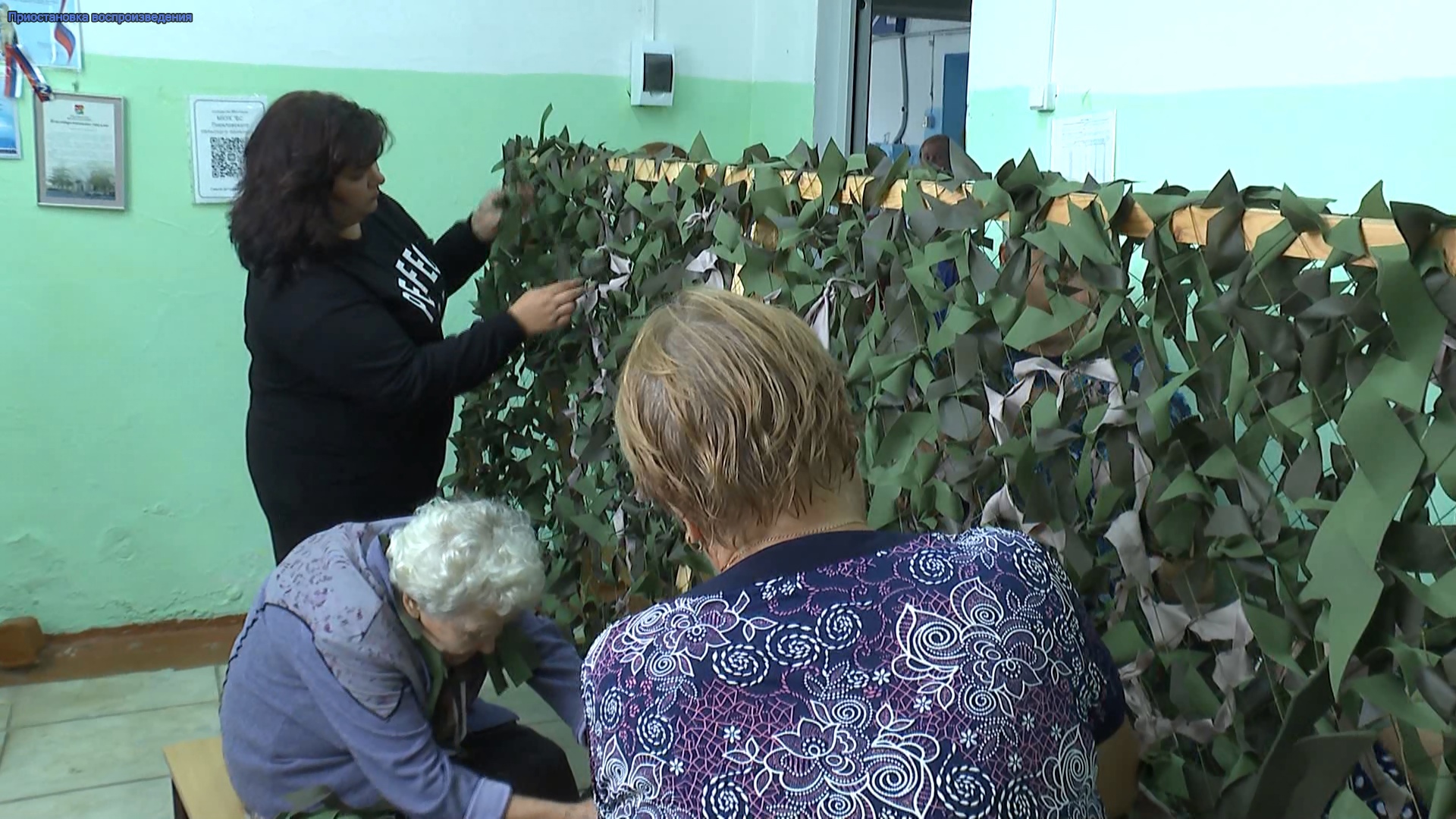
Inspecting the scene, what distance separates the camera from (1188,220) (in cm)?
100

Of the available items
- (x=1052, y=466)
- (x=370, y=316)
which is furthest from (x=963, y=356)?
(x=370, y=316)

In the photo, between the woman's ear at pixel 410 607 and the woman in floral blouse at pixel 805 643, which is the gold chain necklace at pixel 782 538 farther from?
the woman's ear at pixel 410 607

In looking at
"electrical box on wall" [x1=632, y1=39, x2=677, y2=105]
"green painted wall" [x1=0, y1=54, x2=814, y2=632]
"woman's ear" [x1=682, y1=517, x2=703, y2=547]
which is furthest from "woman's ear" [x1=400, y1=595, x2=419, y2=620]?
"electrical box on wall" [x1=632, y1=39, x2=677, y2=105]

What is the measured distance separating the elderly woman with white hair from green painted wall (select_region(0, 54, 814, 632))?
1637 mm

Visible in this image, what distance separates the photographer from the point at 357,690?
5.60 feet

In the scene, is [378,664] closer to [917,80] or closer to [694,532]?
[694,532]

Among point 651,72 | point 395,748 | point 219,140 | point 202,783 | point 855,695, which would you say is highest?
point 651,72

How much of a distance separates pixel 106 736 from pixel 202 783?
1.21 meters

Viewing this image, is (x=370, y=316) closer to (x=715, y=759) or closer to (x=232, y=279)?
(x=232, y=279)

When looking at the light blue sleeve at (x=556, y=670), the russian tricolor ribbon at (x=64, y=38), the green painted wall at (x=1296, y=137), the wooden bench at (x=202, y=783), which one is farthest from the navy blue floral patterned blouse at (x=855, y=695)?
the russian tricolor ribbon at (x=64, y=38)

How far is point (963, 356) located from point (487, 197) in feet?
5.87

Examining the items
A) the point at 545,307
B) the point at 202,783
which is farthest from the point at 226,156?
the point at 202,783

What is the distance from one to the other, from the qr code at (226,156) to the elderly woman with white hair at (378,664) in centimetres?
173

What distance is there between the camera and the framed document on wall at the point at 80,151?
3.05 metres
